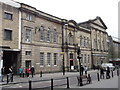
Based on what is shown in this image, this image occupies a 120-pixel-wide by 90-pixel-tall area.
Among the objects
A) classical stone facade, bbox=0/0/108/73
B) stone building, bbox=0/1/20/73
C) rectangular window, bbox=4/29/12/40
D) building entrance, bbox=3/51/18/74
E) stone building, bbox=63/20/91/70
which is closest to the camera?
stone building, bbox=0/1/20/73

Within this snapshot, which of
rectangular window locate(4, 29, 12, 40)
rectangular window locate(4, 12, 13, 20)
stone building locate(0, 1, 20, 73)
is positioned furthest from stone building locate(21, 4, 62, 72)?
rectangular window locate(4, 29, 12, 40)

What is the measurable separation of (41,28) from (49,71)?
881cm

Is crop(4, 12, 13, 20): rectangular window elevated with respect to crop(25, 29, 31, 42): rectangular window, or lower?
elevated

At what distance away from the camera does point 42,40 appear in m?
33.6

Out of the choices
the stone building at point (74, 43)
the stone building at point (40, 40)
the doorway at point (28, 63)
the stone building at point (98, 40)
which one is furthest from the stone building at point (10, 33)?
the stone building at point (98, 40)

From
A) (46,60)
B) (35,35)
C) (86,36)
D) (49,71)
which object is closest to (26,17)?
(35,35)

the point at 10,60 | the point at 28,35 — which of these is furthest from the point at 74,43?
the point at 10,60

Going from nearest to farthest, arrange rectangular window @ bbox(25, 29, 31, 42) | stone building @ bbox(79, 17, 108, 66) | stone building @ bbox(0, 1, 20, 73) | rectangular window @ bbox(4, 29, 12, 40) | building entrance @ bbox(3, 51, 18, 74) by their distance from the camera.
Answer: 1. stone building @ bbox(0, 1, 20, 73)
2. rectangular window @ bbox(4, 29, 12, 40)
3. building entrance @ bbox(3, 51, 18, 74)
4. rectangular window @ bbox(25, 29, 31, 42)
5. stone building @ bbox(79, 17, 108, 66)

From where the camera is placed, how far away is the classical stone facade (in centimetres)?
2761

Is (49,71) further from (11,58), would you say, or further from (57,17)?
(57,17)

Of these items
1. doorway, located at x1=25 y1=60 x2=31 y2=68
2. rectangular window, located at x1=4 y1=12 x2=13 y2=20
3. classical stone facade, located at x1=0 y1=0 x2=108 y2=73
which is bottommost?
doorway, located at x1=25 y1=60 x2=31 y2=68

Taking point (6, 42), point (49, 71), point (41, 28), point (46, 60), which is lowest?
point (49, 71)

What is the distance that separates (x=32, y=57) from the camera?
30.1 metres

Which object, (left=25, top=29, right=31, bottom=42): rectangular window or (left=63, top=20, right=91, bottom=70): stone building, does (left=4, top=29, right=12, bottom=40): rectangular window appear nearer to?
(left=25, top=29, right=31, bottom=42): rectangular window
